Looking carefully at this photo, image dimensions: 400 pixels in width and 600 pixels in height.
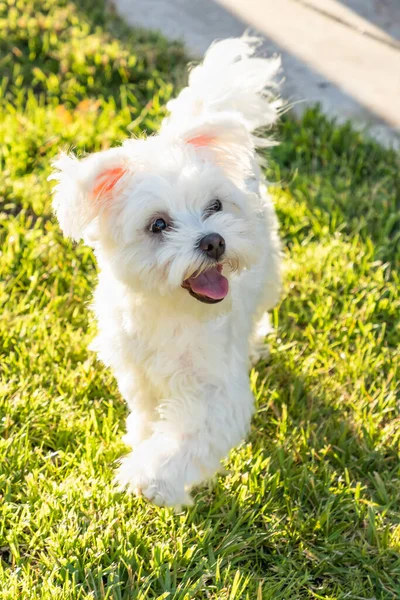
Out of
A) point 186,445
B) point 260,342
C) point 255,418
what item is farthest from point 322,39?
point 186,445

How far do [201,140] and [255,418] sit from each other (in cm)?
128

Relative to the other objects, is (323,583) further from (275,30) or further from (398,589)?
(275,30)

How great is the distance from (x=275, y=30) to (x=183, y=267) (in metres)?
4.63

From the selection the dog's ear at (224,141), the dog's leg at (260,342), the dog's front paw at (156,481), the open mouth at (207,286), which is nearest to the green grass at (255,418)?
the dog's leg at (260,342)

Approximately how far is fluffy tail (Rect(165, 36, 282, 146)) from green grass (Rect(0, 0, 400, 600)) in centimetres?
102

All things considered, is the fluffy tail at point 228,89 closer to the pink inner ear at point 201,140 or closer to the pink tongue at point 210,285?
the pink inner ear at point 201,140

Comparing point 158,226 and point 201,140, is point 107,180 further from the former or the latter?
point 201,140

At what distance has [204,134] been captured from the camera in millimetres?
2826

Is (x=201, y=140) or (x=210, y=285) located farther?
(x=201, y=140)

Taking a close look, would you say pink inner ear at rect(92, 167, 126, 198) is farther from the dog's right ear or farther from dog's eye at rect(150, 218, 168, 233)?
dog's eye at rect(150, 218, 168, 233)

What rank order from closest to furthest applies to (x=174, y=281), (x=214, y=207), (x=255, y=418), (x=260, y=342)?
(x=174, y=281)
(x=214, y=207)
(x=255, y=418)
(x=260, y=342)

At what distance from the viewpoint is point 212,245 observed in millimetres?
2506

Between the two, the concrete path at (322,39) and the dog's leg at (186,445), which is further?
the concrete path at (322,39)

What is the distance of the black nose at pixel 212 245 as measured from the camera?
8.20 ft
